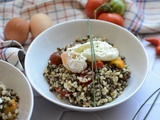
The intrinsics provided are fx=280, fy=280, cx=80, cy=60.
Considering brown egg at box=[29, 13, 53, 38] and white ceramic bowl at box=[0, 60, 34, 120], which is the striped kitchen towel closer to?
brown egg at box=[29, 13, 53, 38]

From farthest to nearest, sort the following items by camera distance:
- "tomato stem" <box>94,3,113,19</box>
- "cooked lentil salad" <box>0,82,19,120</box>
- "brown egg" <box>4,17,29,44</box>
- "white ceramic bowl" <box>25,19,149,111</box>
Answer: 1. "tomato stem" <box>94,3,113,19</box>
2. "brown egg" <box>4,17,29,44</box>
3. "white ceramic bowl" <box>25,19,149,111</box>
4. "cooked lentil salad" <box>0,82,19,120</box>

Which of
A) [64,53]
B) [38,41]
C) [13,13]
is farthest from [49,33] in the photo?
[13,13]

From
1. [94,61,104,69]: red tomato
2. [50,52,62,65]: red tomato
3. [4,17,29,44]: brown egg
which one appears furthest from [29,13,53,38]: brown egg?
[94,61,104,69]: red tomato

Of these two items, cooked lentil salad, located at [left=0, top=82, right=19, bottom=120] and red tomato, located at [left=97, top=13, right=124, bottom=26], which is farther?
red tomato, located at [left=97, top=13, right=124, bottom=26]

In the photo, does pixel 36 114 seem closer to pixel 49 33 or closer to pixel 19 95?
pixel 19 95

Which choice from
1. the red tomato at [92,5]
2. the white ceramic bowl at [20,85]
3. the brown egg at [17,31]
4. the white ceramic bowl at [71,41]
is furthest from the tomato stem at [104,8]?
the white ceramic bowl at [20,85]

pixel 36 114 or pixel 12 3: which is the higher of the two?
pixel 12 3

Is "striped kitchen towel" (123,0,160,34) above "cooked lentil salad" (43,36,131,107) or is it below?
above
